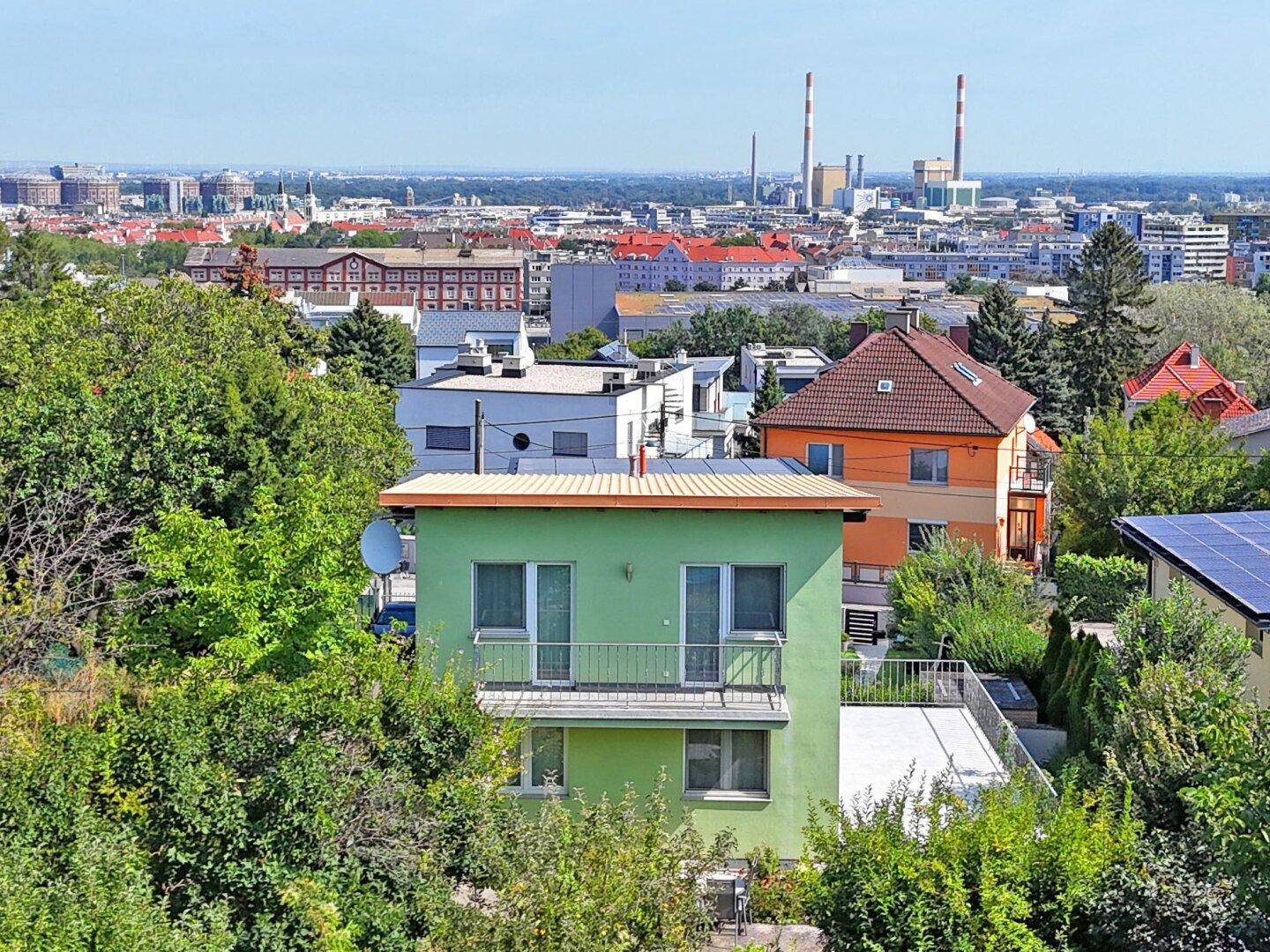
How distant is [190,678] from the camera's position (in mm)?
11891

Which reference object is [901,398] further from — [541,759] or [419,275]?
[419,275]

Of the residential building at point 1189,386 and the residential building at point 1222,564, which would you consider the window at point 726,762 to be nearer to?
the residential building at point 1222,564

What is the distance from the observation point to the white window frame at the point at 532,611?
14109mm

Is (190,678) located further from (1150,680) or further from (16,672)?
(1150,680)

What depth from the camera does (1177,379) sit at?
172 feet

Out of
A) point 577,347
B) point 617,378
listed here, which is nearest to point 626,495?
point 617,378

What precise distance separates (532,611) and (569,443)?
2679 centimetres

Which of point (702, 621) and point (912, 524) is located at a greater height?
point (702, 621)

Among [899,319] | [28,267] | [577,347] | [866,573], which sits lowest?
[866,573]

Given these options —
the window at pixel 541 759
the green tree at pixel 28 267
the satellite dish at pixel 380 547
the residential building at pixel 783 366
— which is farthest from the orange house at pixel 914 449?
the green tree at pixel 28 267

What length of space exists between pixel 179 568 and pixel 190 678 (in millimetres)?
3048

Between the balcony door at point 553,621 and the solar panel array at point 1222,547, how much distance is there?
6870 millimetres

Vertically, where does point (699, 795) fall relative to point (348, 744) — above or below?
below

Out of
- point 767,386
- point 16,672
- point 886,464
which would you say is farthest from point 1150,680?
point 767,386
